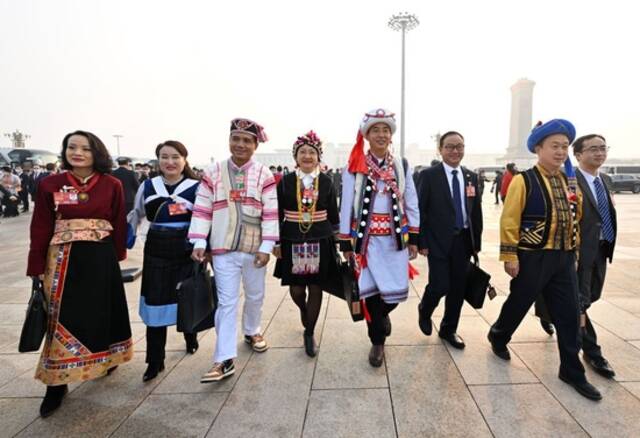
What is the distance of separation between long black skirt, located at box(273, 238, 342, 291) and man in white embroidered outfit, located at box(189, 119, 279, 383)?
0.84 feet

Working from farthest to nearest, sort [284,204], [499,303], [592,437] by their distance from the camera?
[499,303] → [284,204] → [592,437]

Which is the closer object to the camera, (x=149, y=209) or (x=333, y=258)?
(x=149, y=209)

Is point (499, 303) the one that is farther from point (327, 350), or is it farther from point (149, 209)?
point (149, 209)

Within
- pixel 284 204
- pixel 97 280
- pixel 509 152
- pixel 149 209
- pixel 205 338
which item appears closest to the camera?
pixel 97 280

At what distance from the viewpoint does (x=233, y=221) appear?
108 inches

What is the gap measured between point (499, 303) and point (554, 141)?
7.69 feet

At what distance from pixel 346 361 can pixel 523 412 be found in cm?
126

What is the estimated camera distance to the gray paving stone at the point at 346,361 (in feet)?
8.45

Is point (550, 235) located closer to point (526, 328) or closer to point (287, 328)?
point (526, 328)

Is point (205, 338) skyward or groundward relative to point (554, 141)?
groundward

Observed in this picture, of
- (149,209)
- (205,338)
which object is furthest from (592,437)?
(149,209)

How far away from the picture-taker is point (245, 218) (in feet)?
9.05

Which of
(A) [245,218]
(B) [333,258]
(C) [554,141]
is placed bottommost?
(B) [333,258]

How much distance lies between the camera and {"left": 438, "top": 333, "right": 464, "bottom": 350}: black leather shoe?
3057mm
